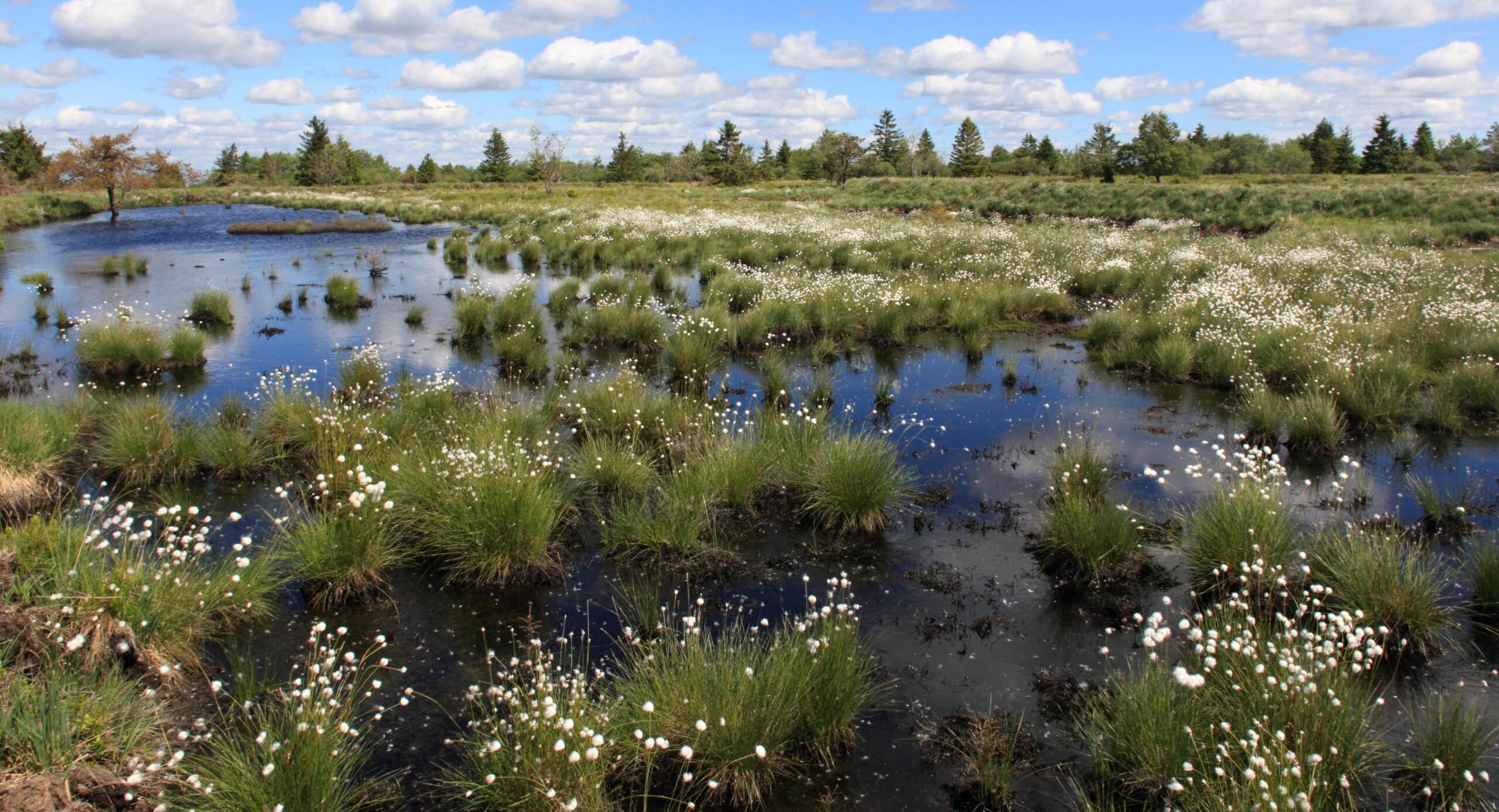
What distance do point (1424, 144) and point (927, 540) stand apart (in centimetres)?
9573

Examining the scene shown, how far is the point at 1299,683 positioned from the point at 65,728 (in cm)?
644

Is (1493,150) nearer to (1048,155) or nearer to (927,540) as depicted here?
(1048,155)

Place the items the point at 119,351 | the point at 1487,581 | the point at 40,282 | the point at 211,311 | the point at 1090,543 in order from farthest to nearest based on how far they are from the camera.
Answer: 1. the point at 40,282
2. the point at 211,311
3. the point at 119,351
4. the point at 1090,543
5. the point at 1487,581

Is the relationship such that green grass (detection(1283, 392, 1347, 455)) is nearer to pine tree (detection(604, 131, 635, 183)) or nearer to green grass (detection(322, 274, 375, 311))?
green grass (detection(322, 274, 375, 311))

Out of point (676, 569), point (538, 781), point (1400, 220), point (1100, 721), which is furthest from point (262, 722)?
point (1400, 220)

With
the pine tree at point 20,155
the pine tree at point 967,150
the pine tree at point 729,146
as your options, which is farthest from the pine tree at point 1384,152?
the pine tree at point 20,155

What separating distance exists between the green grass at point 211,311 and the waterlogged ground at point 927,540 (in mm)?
440

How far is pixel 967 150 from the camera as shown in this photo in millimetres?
95562

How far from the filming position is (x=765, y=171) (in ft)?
331

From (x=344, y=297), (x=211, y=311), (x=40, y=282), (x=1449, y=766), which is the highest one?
(x=40, y=282)

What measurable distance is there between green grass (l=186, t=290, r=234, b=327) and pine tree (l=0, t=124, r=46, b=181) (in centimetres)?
6067

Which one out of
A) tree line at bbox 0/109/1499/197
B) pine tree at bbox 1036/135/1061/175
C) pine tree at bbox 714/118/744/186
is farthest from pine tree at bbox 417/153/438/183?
pine tree at bbox 1036/135/1061/175

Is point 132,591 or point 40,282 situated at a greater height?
point 40,282

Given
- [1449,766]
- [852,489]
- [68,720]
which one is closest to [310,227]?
[852,489]
